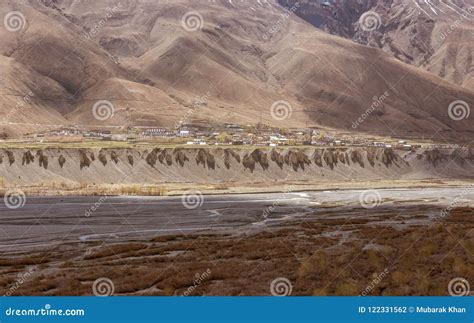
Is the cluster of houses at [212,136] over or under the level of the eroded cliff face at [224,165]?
under

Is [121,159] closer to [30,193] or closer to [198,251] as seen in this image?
[30,193]

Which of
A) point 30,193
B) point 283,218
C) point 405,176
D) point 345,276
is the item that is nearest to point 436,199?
point 283,218

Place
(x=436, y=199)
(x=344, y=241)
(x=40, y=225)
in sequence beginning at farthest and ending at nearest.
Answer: (x=436, y=199) → (x=40, y=225) → (x=344, y=241)

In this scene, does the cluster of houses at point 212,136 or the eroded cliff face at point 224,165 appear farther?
the cluster of houses at point 212,136

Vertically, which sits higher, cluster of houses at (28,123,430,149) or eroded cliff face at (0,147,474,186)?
eroded cliff face at (0,147,474,186)
